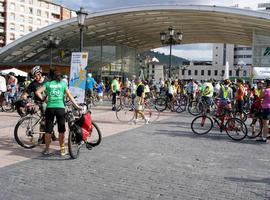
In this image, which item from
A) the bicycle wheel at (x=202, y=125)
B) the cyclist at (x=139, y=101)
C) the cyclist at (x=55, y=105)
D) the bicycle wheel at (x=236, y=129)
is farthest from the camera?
the cyclist at (x=139, y=101)

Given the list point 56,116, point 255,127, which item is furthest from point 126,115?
point 56,116

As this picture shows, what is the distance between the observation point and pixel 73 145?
6.76m

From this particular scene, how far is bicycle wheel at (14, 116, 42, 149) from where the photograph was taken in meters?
7.42

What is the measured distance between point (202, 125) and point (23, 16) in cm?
7443

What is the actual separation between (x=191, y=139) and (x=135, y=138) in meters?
1.50

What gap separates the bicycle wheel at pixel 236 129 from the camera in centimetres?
931

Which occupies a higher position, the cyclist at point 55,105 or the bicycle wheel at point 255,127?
the cyclist at point 55,105

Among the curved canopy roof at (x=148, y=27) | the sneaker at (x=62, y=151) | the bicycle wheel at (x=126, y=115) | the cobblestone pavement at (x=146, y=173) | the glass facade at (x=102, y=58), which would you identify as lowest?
the cobblestone pavement at (x=146, y=173)

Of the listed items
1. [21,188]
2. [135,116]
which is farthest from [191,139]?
[21,188]

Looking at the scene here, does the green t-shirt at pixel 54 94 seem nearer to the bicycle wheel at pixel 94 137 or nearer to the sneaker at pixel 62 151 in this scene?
the sneaker at pixel 62 151

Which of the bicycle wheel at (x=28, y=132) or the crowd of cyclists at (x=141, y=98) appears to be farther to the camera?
the bicycle wheel at (x=28, y=132)

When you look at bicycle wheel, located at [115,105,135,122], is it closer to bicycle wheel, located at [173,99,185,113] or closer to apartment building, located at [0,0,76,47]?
bicycle wheel, located at [173,99,185,113]

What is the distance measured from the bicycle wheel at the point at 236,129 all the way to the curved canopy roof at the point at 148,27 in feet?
60.3

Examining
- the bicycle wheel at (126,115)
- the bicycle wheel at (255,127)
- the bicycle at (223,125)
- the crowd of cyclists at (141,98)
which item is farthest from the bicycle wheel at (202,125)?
the bicycle wheel at (126,115)
